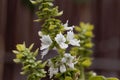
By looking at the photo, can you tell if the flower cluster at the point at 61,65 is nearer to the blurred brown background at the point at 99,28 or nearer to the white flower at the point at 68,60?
the white flower at the point at 68,60

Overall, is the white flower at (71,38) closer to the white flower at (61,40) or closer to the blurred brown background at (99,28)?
the white flower at (61,40)

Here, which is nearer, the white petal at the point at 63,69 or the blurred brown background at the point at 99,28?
the white petal at the point at 63,69

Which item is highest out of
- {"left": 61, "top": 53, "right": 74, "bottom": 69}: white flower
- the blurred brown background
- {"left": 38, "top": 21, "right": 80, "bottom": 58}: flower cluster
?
{"left": 38, "top": 21, "right": 80, "bottom": 58}: flower cluster

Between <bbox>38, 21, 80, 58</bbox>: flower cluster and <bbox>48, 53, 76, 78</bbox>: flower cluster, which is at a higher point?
<bbox>38, 21, 80, 58</bbox>: flower cluster

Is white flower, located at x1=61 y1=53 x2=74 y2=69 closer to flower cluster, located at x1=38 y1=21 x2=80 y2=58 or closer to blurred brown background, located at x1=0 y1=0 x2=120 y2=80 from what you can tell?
flower cluster, located at x1=38 y1=21 x2=80 y2=58

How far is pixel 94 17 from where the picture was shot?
3.38 meters

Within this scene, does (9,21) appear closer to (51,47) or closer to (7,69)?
(7,69)

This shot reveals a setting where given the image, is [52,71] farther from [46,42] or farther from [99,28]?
[99,28]

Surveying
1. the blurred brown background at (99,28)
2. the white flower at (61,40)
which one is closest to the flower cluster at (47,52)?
the white flower at (61,40)

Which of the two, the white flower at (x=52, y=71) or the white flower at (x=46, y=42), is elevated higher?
the white flower at (x=46, y=42)

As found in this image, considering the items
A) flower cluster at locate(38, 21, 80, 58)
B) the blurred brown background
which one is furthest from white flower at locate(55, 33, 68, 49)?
the blurred brown background

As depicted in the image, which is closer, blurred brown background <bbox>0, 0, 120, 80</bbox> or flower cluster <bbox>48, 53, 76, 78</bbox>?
flower cluster <bbox>48, 53, 76, 78</bbox>

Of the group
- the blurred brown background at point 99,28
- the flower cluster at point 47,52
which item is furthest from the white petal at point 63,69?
the blurred brown background at point 99,28

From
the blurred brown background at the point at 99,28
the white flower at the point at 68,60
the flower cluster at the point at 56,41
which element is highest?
the flower cluster at the point at 56,41
